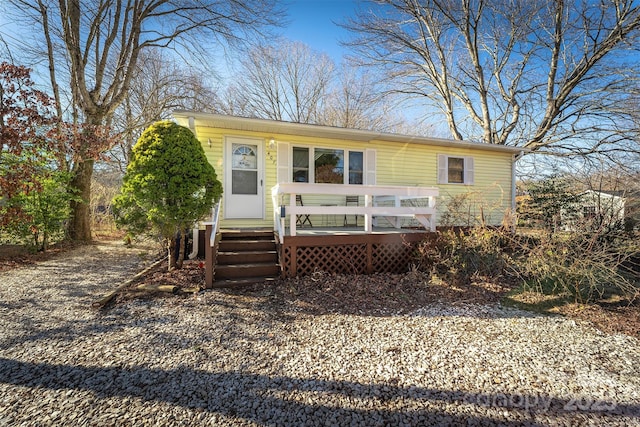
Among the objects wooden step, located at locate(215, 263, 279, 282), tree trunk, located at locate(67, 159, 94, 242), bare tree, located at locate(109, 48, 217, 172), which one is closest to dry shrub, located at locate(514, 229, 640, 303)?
wooden step, located at locate(215, 263, 279, 282)

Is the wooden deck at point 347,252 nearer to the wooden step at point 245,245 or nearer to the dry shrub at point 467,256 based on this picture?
the wooden step at point 245,245

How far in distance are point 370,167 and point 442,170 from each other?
262cm

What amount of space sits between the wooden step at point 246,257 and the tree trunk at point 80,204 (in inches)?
271

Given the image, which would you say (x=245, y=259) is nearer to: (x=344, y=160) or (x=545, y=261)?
(x=344, y=160)

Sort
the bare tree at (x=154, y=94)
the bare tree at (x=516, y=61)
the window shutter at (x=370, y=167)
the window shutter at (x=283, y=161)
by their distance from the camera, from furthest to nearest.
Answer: the bare tree at (x=154, y=94), the bare tree at (x=516, y=61), the window shutter at (x=370, y=167), the window shutter at (x=283, y=161)

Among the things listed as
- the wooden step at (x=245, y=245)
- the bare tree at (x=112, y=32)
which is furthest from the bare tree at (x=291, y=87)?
the wooden step at (x=245, y=245)

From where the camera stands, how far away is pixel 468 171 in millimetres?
9188

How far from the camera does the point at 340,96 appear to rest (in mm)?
18641

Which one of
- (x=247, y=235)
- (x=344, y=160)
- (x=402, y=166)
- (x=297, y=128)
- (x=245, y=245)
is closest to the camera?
(x=245, y=245)

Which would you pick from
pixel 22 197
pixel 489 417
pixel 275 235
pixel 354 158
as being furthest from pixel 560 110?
pixel 22 197

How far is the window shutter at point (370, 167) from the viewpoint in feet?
26.1

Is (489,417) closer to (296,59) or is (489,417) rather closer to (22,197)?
(22,197)

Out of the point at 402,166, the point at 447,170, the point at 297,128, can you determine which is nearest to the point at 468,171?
the point at 447,170

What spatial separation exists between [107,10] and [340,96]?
41.1ft
